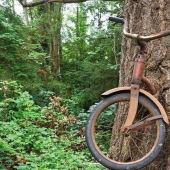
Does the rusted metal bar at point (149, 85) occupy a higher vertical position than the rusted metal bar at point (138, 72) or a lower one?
lower

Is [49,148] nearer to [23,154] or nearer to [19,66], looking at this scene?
[23,154]

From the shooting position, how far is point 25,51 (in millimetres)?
5328

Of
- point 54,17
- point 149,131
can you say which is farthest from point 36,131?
point 54,17

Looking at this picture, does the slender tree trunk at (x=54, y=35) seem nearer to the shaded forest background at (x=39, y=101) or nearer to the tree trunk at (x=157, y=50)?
the shaded forest background at (x=39, y=101)

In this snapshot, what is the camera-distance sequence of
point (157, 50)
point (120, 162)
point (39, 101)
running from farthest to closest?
point (39, 101), point (157, 50), point (120, 162)

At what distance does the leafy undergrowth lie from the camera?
3.24 m

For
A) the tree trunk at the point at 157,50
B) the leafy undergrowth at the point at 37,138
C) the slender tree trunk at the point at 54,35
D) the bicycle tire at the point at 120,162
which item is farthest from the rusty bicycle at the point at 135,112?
the slender tree trunk at the point at 54,35

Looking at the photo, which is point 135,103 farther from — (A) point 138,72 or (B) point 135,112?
(A) point 138,72

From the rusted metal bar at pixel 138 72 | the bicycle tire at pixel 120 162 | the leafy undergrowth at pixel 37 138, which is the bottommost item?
the leafy undergrowth at pixel 37 138

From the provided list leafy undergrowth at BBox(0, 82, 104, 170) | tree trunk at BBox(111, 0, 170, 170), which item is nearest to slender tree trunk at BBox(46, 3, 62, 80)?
leafy undergrowth at BBox(0, 82, 104, 170)

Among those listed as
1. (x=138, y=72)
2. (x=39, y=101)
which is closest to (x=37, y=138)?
(x=39, y=101)

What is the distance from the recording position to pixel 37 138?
4043 mm

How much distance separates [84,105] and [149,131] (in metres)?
4.89

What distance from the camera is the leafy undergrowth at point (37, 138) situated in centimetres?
324
